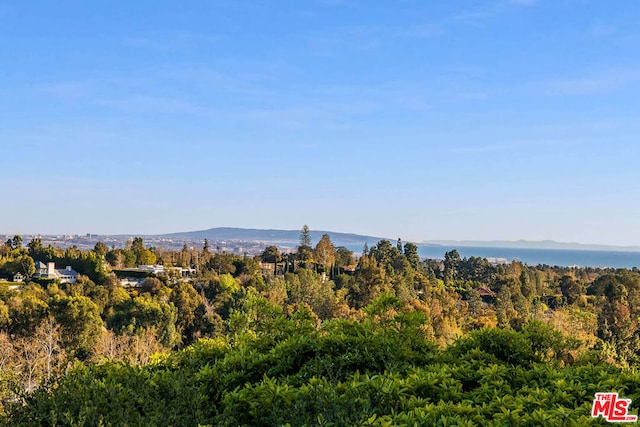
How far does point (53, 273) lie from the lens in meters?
40.2

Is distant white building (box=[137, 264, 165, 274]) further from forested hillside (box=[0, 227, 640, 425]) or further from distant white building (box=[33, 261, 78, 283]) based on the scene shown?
forested hillside (box=[0, 227, 640, 425])

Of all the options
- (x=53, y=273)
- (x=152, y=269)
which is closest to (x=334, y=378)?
(x=53, y=273)

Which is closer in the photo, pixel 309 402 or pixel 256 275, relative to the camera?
pixel 309 402

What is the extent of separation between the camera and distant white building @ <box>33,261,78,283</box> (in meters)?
39.2

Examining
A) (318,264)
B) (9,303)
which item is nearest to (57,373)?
(9,303)

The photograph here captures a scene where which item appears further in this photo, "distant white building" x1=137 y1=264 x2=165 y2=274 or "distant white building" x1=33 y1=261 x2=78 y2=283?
"distant white building" x1=137 y1=264 x2=165 y2=274

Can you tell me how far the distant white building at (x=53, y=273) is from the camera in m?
39.2

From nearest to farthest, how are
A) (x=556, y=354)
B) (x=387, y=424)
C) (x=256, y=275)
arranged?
(x=387, y=424) → (x=556, y=354) → (x=256, y=275)

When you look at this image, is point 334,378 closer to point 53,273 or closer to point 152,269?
point 53,273

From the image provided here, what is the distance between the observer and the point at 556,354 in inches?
177

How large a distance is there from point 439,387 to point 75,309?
84.2 feet

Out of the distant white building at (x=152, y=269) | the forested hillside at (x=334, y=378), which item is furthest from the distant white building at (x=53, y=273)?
the forested hillside at (x=334, y=378)

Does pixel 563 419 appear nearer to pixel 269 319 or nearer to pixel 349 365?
pixel 349 365

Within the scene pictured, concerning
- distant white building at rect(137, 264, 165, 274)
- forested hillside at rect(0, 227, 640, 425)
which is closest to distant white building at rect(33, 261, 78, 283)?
distant white building at rect(137, 264, 165, 274)
